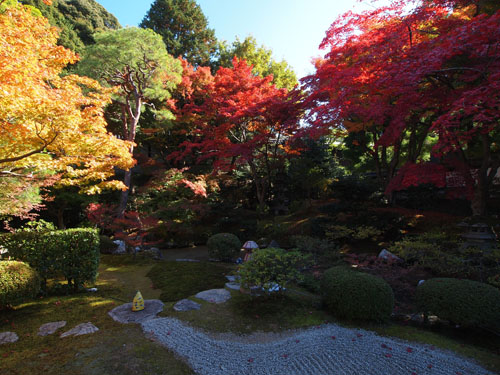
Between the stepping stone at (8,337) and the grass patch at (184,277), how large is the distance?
208 centimetres

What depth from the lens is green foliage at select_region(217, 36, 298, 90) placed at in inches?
792

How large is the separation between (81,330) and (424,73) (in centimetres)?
760

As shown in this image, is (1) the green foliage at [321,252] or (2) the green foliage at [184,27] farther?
(2) the green foliage at [184,27]

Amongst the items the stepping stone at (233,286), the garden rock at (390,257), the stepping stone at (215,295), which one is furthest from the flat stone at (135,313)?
the garden rock at (390,257)

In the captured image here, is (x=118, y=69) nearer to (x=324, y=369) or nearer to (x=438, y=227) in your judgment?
(x=324, y=369)

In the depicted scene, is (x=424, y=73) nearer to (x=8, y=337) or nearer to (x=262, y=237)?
(x=262, y=237)

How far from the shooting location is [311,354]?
3053 mm

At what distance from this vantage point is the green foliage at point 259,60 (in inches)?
792

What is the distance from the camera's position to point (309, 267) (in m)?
6.39

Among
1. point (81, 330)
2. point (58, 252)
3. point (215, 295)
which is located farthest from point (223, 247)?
point (81, 330)

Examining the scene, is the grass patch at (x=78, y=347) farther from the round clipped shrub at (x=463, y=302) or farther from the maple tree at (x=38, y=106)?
the round clipped shrub at (x=463, y=302)

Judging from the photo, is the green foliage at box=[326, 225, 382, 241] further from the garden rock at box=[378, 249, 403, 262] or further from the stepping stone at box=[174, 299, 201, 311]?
the stepping stone at box=[174, 299, 201, 311]

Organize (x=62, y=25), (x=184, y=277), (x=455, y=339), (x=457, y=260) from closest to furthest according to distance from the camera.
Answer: (x=455, y=339)
(x=457, y=260)
(x=184, y=277)
(x=62, y=25)

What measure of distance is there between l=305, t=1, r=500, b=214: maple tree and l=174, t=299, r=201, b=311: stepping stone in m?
5.49
